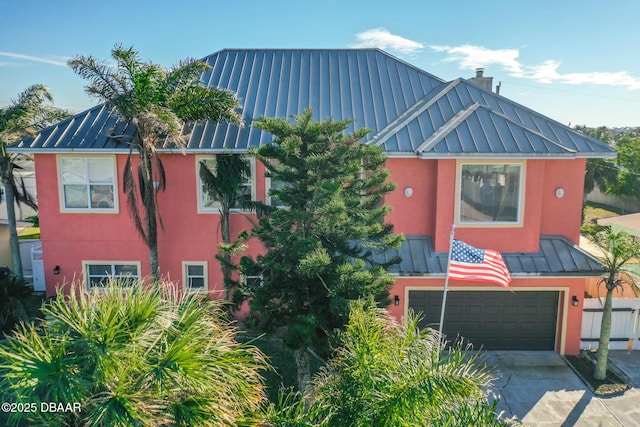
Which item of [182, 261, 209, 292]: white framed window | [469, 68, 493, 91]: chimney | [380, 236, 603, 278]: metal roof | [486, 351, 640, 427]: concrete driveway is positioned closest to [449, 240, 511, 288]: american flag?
[380, 236, 603, 278]: metal roof

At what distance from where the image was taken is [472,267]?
10617 millimetres

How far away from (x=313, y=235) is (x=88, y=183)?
791 centimetres

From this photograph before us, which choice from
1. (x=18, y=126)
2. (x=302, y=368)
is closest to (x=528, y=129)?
(x=302, y=368)

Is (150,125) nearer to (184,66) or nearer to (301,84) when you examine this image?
(184,66)

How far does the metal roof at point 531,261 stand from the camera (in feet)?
40.1

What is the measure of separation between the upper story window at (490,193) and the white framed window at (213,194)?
5.97 meters

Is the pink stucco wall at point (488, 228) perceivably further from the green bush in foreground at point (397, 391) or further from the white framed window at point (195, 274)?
the green bush in foreground at point (397, 391)

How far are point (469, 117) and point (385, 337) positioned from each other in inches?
331

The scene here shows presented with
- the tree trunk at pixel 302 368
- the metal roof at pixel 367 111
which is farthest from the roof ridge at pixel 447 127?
the tree trunk at pixel 302 368

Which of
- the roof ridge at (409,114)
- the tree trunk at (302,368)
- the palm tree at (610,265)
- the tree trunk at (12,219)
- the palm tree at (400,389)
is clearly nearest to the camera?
the palm tree at (400,389)

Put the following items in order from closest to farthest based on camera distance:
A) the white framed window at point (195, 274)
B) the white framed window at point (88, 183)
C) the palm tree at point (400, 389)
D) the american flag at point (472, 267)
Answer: the palm tree at point (400, 389) < the american flag at point (472, 267) < the white framed window at point (88, 183) < the white framed window at point (195, 274)

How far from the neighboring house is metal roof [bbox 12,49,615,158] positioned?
0.06 metres

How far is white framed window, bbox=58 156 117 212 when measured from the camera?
13578 mm

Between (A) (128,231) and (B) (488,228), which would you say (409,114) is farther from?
(A) (128,231)
